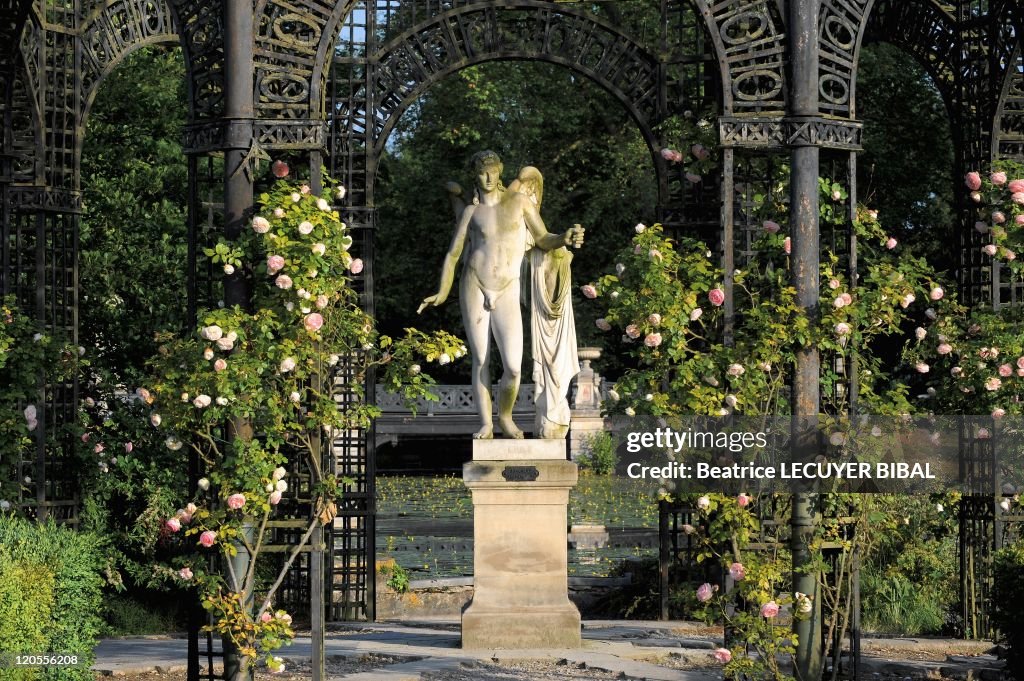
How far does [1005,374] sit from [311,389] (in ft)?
16.7

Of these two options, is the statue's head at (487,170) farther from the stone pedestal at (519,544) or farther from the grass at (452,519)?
the grass at (452,519)

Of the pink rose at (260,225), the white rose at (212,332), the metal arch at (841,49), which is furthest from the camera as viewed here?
the metal arch at (841,49)

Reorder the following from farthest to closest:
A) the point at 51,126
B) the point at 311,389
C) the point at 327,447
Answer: the point at 51,126, the point at 327,447, the point at 311,389

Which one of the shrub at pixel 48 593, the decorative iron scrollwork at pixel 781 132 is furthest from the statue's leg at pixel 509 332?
the shrub at pixel 48 593

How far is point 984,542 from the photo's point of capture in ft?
43.9

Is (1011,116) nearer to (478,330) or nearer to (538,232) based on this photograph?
(538,232)

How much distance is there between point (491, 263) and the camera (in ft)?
40.8

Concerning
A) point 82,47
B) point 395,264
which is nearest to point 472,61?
point 82,47

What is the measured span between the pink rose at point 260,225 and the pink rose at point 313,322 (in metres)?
0.56

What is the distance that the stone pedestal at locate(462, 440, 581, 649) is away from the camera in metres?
12.2

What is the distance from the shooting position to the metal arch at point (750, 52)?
1040 centimetres

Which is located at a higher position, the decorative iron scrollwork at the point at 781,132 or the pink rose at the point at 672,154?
the pink rose at the point at 672,154

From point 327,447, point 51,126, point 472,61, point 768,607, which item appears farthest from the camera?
point 472,61

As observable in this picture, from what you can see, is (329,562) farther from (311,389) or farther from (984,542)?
(984,542)
